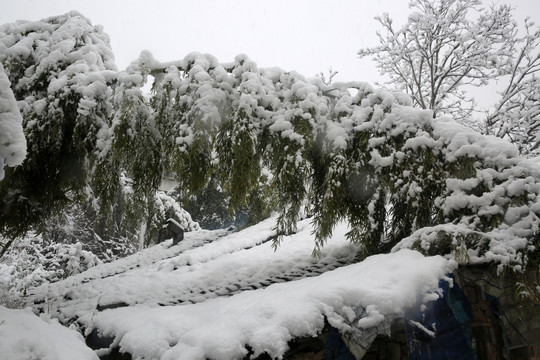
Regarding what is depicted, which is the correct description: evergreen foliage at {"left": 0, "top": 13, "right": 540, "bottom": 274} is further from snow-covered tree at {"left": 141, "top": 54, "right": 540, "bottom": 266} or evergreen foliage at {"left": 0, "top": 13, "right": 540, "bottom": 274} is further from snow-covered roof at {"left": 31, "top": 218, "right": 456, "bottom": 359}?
snow-covered roof at {"left": 31, "top": 218, "right": 456, "bottom": 359}

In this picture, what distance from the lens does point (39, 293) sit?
5742 mm

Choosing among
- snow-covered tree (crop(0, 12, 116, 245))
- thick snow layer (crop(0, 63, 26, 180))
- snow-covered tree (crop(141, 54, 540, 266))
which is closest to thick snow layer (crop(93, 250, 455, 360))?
snow-covered tree (crop(141, 54, 540, 266))

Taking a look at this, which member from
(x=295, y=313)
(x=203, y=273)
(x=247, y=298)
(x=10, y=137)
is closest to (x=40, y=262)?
(x=203, y=273)

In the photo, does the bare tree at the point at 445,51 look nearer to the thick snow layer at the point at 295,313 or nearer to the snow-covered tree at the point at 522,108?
the snow-covered tree at the point at 522,108

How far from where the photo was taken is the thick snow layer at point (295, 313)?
223 centimetres

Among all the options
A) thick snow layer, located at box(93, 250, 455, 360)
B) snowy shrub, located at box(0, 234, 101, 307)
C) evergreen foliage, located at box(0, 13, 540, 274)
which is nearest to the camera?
thick snow layer, located at box(93, 250, 455, 360)

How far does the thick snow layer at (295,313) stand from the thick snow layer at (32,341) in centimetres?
59

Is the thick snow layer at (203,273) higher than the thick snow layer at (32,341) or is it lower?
lower

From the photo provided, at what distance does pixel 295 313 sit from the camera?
2326 mm

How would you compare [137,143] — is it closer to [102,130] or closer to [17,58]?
[102,130]

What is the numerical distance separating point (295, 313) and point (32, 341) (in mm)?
1425

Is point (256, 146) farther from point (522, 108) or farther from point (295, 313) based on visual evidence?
point (522, 108)

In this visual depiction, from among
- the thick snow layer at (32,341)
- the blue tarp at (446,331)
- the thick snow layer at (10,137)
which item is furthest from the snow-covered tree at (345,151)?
the thick snow layer at (10,137)

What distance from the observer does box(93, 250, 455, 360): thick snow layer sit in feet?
7.31
